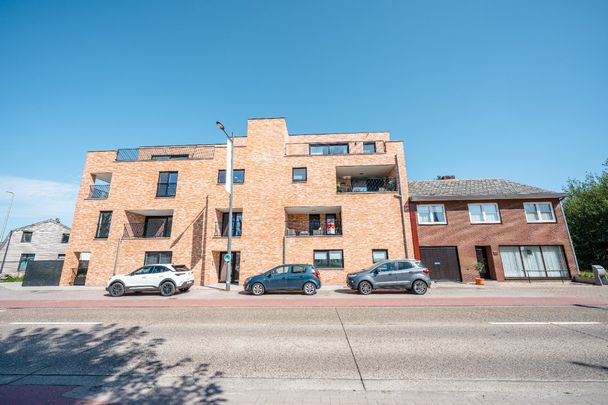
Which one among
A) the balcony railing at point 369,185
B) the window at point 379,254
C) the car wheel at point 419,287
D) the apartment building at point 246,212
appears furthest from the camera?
the balcony railing at point 369,185

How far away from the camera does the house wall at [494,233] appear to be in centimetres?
1716

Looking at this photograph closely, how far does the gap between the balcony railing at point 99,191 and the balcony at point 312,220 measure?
15.0 meters

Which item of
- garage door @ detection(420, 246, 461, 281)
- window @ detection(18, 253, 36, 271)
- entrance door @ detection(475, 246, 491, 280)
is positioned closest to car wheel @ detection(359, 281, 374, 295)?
garage door @ detection(420, 246, 461, 281)

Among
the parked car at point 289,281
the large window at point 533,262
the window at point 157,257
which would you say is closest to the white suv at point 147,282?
the parked car at point 289,281

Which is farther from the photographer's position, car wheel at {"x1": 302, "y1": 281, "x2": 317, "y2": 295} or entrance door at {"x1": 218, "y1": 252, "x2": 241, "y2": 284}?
entrance door at {"x1": 218, "y1": 252, "x2": 241, "y2": 284}

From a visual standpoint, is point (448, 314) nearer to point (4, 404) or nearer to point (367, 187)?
point (4, 404)

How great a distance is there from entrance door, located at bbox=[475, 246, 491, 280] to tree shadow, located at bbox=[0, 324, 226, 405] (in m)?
20.0

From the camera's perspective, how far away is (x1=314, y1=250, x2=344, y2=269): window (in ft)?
57.1

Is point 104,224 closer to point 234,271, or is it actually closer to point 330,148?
point 234,271

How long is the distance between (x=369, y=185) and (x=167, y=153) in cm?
2044

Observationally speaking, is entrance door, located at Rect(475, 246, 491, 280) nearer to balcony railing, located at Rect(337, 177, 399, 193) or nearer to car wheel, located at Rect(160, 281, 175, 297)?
balcony railing, located at Rect(337, 177, 399, 193)

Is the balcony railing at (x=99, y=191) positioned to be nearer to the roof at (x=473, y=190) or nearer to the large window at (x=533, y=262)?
the roof at (x=473, y=190)

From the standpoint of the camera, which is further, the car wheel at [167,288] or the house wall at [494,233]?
the house wall at [494,233]

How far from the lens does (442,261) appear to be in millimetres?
17547
